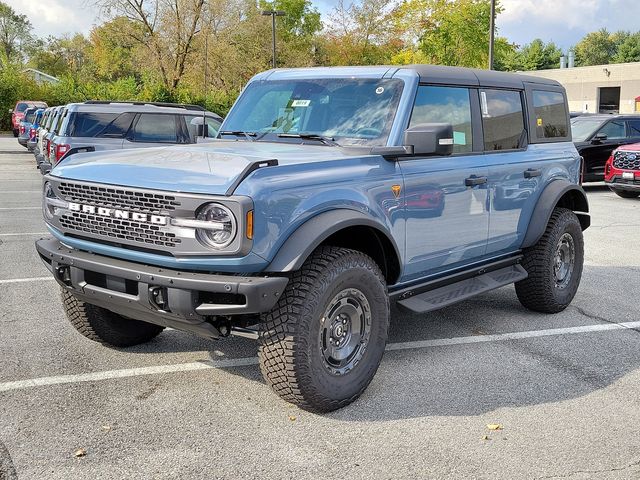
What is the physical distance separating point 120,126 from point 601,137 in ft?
36.1

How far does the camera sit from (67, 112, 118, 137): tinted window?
12.7 meters

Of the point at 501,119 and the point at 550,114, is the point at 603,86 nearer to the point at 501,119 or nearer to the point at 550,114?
the point at 550,114

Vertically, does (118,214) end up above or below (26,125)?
below

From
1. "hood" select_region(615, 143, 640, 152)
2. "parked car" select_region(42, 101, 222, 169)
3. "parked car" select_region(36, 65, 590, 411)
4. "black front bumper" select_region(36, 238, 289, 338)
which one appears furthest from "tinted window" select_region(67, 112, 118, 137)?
"hood" select_region(615, 143, 640, 152)

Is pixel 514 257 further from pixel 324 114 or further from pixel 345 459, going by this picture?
pixel 345 459

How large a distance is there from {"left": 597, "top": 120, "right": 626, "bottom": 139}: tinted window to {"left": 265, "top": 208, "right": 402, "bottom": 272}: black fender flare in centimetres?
1449

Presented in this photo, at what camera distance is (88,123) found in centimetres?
1283

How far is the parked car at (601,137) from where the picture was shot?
16.4 meters

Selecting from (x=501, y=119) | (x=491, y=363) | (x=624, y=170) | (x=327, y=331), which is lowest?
(x=491, y=363)

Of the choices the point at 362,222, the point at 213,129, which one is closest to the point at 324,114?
the point at 362,222

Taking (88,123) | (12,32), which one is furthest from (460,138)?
(12,32)

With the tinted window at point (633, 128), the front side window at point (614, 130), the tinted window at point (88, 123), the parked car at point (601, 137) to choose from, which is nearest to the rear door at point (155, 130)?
the tinted window at point (88, 123)

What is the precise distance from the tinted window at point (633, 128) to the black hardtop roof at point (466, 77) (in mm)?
12111

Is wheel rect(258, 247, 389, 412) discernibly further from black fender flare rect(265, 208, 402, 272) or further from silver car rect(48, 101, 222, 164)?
silver car rect(48, 101, 222, 164)
